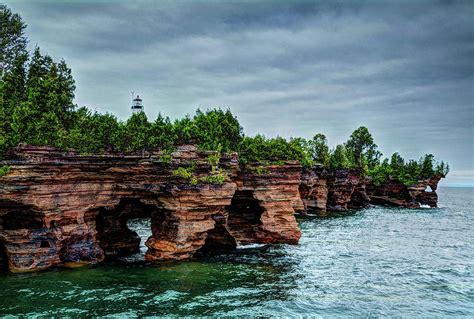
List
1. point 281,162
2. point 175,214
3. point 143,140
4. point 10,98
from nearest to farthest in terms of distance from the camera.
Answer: point 175,214, point 10,98, point 281,162, point 143,140

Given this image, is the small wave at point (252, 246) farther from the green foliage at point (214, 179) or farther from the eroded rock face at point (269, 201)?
the green foliage at point (214, 179)

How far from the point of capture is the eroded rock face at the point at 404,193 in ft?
258

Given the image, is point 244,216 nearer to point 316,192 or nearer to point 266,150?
point 266,150

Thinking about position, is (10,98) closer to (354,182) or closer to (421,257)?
(421,257)

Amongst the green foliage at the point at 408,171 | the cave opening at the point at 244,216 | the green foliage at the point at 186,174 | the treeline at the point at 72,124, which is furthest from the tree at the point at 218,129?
the green foliage at the point at 408,171

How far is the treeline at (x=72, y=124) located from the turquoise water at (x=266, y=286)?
859 centimetres

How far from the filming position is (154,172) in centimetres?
2533

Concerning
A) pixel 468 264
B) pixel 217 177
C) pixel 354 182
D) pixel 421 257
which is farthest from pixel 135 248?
pixel 354 182

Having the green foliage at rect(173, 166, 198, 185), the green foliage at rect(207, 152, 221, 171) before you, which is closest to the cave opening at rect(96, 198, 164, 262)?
the green foliage at rect(173, 166, 198, 185)

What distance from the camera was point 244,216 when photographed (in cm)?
3272

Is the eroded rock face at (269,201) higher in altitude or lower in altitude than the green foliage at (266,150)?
lower

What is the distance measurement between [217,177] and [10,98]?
1742 centimetres

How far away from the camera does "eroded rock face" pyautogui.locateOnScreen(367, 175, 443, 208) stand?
78500 mm

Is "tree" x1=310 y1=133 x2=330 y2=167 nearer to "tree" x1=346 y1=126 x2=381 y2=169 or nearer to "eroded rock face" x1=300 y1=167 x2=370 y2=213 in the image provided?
"eroded rock face" x1=300 y1=167 x2=370 y2=213
